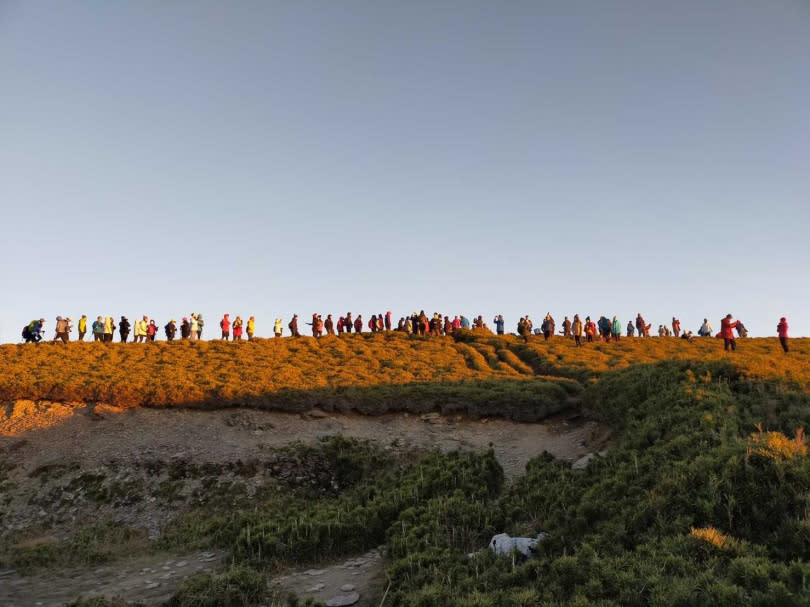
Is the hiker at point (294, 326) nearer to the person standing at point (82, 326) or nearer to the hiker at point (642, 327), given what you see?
the person standing at point (82, 326)

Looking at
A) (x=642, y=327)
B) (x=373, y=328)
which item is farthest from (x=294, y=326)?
(x=642, y=327)

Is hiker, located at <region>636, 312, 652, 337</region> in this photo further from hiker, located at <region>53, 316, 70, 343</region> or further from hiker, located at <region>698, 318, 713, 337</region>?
hiker, located at <region>53, 316, 70, 343</region>

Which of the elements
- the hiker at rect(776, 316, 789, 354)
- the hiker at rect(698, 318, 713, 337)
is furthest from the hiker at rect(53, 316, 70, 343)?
the hiker at rect(698, 318, 713, 337)

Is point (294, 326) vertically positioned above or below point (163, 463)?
above

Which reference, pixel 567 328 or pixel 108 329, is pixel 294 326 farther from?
pixel 567 328

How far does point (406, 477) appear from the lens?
1830cm

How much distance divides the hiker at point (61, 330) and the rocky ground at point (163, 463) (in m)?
15.2

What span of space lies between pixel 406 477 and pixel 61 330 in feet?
112

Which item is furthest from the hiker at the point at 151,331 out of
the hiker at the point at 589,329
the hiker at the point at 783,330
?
the hiker at the point at 783,330

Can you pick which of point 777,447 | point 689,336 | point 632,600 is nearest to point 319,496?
point 632,600

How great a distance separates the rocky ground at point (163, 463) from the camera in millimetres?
13000

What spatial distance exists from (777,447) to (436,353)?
28.4m

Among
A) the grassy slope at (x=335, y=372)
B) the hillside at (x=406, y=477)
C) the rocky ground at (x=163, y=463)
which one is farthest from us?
the grassy slope at (x=335, y=372)

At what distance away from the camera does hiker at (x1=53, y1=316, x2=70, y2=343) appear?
128 feet
